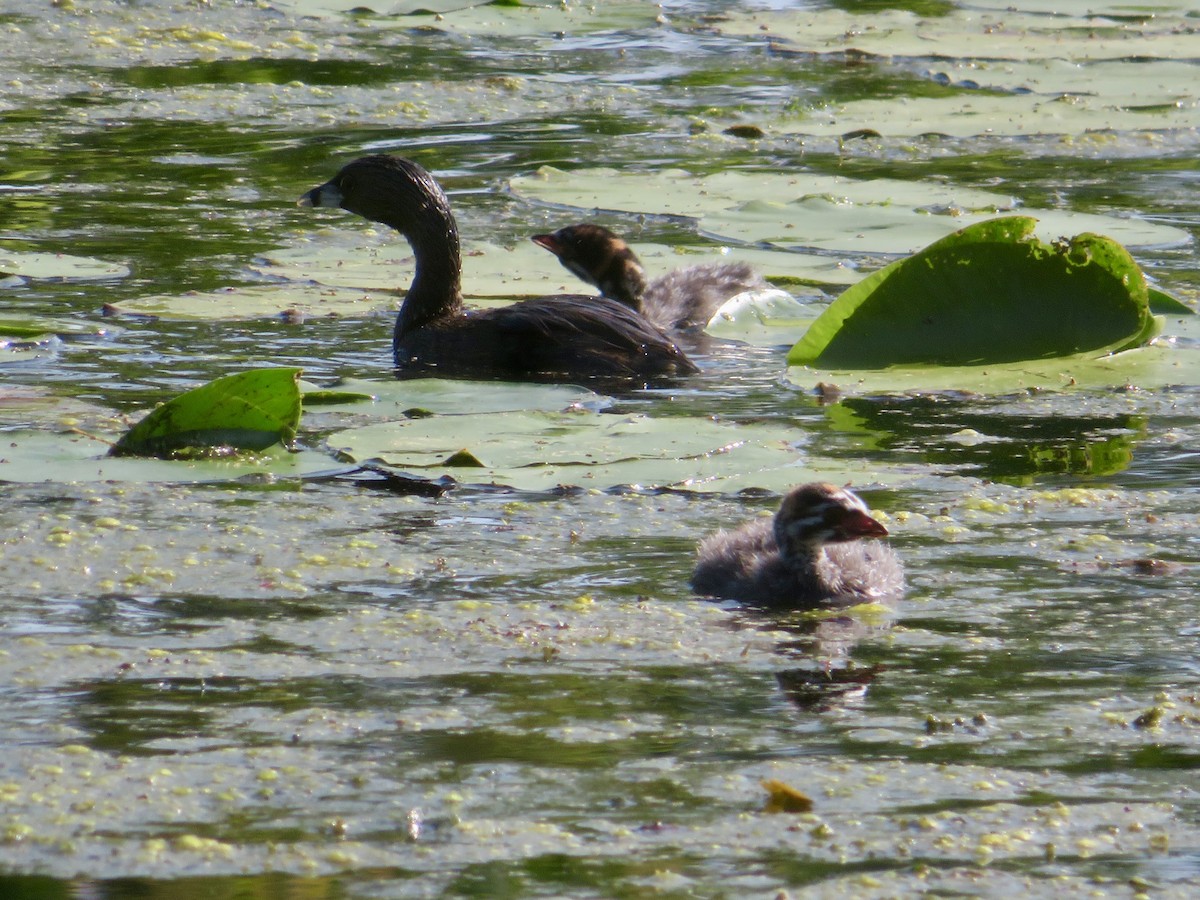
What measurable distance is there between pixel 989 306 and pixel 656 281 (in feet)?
4.85

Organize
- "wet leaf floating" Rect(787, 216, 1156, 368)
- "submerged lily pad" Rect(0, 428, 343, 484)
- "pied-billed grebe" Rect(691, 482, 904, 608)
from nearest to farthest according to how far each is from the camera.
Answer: "pied-billed grebe" Rect(691, 482, 904, 608), "submerged lily pad" Rect(0, 428, 343, 484), "wet leaf floating" Rect(787, 216, 1156, 368)

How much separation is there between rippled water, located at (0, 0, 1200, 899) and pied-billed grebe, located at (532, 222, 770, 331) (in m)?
0.30

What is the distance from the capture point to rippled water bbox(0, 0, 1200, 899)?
10.5 ft

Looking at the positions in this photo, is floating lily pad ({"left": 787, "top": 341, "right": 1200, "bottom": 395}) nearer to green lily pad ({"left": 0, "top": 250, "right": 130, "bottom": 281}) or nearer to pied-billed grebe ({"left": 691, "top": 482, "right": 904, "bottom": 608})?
pied-billed grebe ({"left": 691, "top": 482, "right": 904, "bottom": 608})

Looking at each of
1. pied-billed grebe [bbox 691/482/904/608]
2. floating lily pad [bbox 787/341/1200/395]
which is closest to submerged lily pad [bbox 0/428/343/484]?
pied-billed grebe [bbox 691/482/904/608]

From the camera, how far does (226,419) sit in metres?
5.57

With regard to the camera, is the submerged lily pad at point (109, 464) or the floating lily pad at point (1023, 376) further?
the floating lily pad at point (1023, 376)

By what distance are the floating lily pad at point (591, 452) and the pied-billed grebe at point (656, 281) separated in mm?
1889

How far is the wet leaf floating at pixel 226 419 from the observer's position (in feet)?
18.0

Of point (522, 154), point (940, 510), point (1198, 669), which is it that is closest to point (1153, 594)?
point (1198, 669)

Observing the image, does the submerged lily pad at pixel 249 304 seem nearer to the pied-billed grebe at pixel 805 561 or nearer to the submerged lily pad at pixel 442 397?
the submerged lily pad at pixel 442 397

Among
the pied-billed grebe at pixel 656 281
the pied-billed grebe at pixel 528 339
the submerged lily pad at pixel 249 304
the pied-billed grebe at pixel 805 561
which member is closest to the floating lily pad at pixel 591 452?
the pied-billed grebe at pixel 805 561

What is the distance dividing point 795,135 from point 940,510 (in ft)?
20.7

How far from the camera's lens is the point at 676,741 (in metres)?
3.67
